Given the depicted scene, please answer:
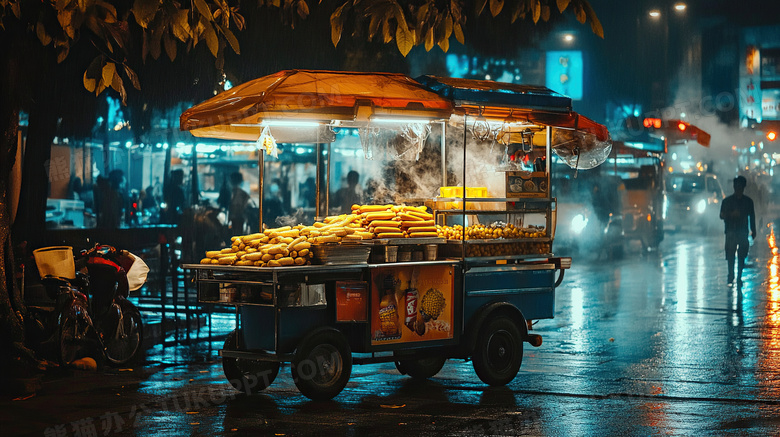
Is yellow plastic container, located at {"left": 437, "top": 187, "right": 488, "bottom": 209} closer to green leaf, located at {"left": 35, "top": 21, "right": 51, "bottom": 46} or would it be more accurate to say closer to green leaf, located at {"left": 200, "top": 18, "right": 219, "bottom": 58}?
green leaf, located at {"left": 200, "top": 18, "right": 219, "bottom": 58}

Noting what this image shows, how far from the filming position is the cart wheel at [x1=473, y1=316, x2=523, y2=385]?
27.7 ft

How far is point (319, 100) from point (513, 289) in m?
2.69

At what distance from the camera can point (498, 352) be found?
8.63m

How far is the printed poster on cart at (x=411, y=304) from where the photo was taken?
8016mm

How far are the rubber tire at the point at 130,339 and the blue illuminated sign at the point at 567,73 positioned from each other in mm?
38448

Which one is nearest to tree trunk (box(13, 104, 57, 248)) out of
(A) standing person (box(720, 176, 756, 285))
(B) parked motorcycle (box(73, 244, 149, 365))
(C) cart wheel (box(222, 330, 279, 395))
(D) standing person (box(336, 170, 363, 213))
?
(B) parked motorcycle (box(73, 244, 149, 365))

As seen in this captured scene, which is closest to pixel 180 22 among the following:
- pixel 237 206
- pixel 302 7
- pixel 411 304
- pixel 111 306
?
pixel 302 7

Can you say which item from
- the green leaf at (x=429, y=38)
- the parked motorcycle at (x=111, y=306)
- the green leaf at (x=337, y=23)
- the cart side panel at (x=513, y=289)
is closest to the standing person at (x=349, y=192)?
the parked motorcycle at (x=111, y=306)

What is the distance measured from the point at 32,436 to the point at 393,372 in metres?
3.94

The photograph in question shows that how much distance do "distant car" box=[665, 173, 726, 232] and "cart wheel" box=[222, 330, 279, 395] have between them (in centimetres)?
3366

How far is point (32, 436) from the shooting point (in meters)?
6.34

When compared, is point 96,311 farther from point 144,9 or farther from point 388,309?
point 144,9

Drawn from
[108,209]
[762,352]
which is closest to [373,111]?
[762,352]

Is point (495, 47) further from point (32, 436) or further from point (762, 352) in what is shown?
point (32, 436)
